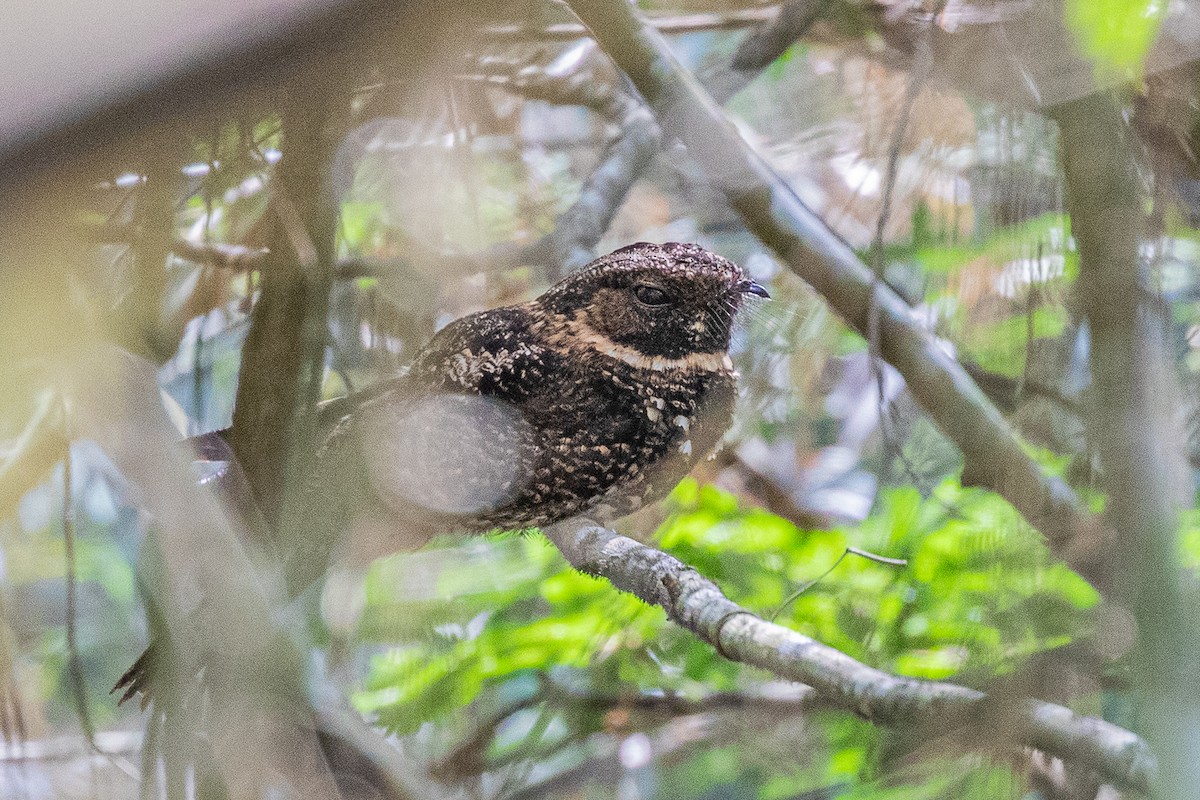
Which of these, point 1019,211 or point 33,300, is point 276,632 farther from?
point 1019,211

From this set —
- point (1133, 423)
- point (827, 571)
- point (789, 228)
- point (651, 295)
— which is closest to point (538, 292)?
point (651, 295)

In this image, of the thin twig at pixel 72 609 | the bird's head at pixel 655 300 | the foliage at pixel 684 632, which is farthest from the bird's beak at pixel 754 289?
the thin twig at pixel 72 609

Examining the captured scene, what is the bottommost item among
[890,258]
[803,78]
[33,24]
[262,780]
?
[262,780]

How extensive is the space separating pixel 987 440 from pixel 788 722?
236 mm

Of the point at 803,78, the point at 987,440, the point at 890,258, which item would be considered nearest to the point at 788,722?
the point at 987,440

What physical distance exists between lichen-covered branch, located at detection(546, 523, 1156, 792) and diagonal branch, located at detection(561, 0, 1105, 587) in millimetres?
152

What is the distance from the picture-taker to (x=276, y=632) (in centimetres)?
64

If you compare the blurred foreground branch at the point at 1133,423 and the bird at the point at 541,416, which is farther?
the bird at the point at 541,416

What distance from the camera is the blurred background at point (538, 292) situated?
571 millimetres

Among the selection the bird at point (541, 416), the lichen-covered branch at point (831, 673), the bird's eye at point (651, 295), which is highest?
the bird's eye at point (651, 295)

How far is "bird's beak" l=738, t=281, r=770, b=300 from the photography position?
0.68 m

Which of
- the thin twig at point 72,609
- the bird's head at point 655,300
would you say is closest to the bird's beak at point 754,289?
the bird's head at point 655,300

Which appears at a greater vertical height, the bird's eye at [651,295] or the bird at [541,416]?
the bird's eye at [651,295]

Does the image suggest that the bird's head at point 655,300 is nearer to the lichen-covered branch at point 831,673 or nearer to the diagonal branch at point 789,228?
the diagonal branch at point 789,228
